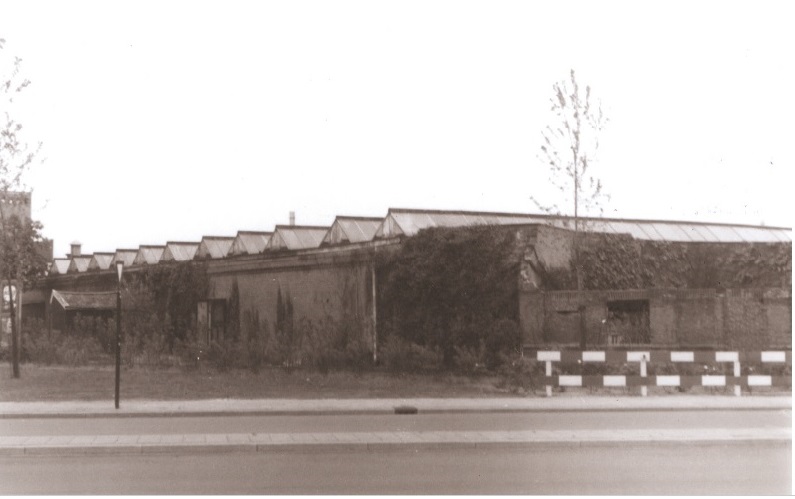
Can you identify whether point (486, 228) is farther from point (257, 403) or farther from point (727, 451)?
point (727, 451)

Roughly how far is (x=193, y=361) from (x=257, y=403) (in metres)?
11.4

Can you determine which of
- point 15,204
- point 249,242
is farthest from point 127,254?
point 15,204

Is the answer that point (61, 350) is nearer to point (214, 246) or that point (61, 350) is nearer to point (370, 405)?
point (214, 246)

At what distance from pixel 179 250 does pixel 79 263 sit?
11917 millimetres

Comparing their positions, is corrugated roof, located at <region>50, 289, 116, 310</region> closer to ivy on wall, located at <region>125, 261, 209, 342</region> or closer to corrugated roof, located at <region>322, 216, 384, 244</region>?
ivy on wall, located at <region>125, 261, 209, 342</region>

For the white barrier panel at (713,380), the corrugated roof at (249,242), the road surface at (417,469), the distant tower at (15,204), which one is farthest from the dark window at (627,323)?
the corrugated roof at (249,242)

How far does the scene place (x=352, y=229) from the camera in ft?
114

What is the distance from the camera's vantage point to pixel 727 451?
1285cm

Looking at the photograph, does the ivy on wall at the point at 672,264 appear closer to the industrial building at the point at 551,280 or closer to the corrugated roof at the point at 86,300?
the industrial building at the point at 551,280

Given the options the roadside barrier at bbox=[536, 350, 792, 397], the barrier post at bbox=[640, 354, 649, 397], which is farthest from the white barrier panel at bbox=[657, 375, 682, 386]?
the barrier post at bbox=[640, 354, 649, 397]

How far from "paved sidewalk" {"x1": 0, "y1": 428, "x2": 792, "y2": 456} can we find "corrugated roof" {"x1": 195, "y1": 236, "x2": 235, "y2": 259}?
28.7 metres

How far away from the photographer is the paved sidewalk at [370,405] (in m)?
17.4

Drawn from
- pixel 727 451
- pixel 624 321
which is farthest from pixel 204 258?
pixel 727 451

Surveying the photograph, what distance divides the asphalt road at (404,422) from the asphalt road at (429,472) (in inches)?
100
